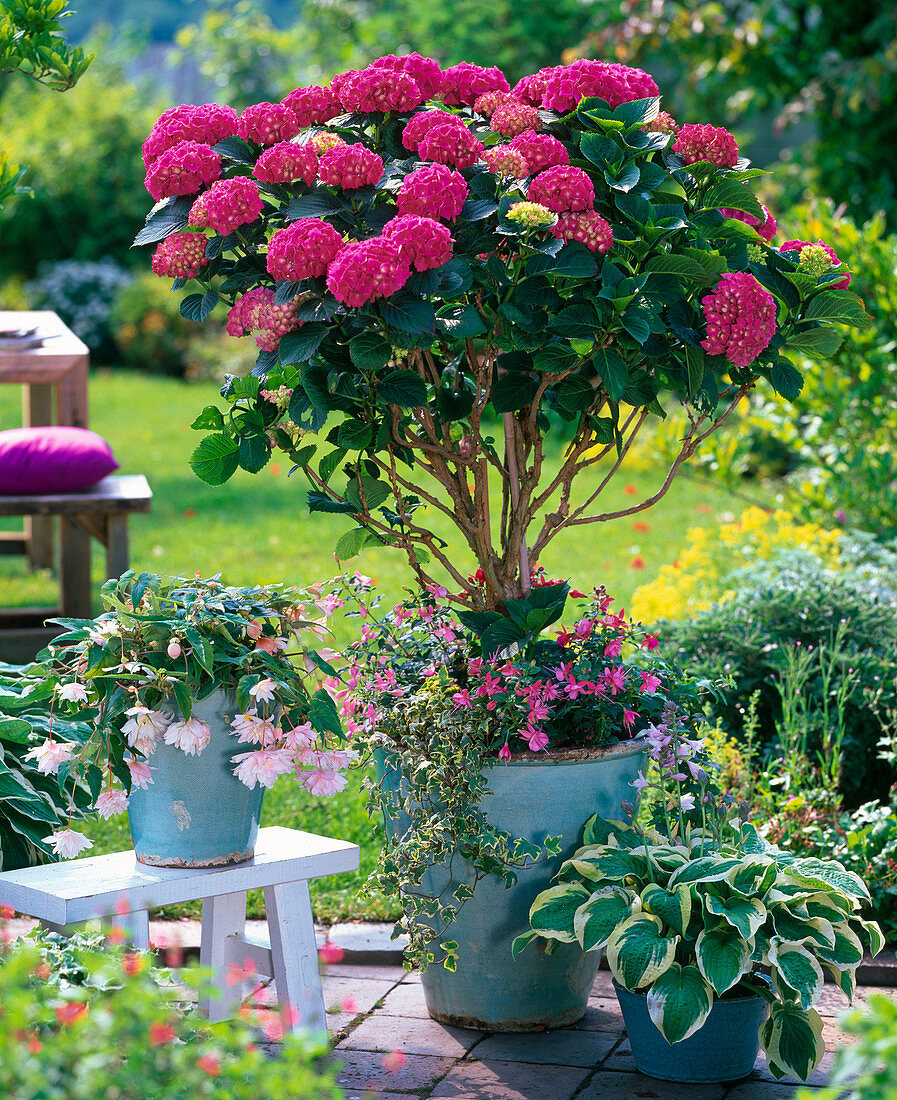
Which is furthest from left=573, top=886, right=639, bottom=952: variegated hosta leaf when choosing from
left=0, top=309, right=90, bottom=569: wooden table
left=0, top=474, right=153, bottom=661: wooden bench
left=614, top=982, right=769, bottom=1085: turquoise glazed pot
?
left=0, top=309, right=90, bottom=569: wooden table

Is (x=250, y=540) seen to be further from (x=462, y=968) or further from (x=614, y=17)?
(x=614, y=17)

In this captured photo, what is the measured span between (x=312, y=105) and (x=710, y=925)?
1647mm

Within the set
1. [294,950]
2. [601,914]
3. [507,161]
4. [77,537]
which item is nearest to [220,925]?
[294,950]

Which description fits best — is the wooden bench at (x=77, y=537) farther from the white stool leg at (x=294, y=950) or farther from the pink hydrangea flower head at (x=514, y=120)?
the pink hydrangea flower head at (x=514, y=120)

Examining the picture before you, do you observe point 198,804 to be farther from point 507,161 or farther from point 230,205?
point 507,161

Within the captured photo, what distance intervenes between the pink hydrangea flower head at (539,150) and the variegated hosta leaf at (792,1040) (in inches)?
59.4

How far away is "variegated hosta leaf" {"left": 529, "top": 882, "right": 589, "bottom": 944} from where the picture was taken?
2.34m

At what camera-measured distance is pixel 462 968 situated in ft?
8.17

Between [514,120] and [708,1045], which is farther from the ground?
[514,120]

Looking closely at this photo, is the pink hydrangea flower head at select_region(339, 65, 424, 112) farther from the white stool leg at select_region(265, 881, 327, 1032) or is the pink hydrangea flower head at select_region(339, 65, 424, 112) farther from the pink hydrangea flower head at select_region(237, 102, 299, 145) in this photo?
the white stool leg at select_region(265, 881, 327, 1032)

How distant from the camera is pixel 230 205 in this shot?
84.6 inches

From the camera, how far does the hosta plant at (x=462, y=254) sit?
2113mm

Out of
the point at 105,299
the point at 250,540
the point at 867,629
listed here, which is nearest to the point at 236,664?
the point at 867,629

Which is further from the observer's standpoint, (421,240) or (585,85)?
(585,85)
